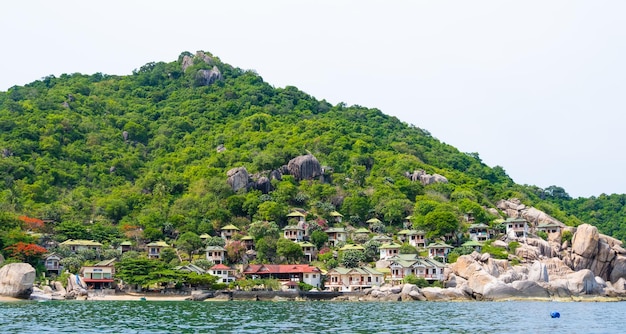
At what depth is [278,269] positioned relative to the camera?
273 ft

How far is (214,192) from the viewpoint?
105 m

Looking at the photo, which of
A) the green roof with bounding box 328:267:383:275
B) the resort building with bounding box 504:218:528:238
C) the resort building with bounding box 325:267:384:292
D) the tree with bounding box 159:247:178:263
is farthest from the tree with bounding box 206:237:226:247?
the resort building with bounding box 504:218:528:238

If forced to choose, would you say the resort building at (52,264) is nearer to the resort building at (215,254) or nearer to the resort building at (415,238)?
the resort building at (215,254)

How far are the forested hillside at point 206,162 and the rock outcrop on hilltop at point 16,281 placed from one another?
10.6 metres

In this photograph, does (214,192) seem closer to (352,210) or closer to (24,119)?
(352,210)

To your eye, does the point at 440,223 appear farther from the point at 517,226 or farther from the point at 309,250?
the point at 309,250

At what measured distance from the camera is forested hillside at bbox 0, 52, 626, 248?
100 m

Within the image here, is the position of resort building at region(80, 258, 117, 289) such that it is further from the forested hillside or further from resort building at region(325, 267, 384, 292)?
resort building at region(325, 267, 384, 292)

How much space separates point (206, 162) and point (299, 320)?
76.4 meters

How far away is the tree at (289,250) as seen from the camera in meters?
87.5

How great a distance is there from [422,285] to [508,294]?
9.40 meters

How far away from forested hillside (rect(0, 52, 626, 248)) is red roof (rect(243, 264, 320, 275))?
14931 mm

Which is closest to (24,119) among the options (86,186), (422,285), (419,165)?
(86,186)

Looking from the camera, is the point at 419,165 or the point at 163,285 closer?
the point at 163,285
